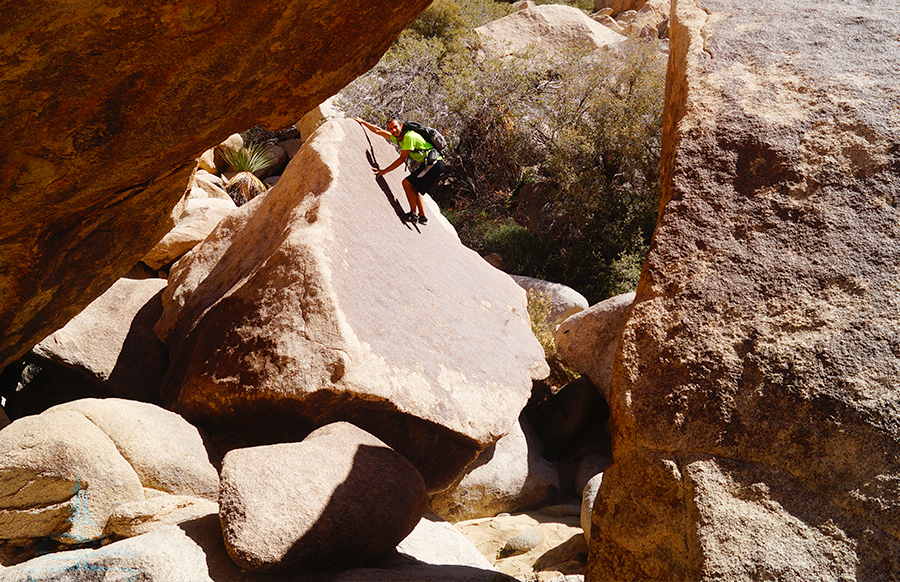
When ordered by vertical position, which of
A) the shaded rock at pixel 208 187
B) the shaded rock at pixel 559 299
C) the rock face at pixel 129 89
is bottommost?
the shaded rock at pixel 559 299

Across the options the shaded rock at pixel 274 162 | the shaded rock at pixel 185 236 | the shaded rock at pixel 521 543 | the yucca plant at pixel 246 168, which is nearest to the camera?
the shaded rock at pixel 521 543

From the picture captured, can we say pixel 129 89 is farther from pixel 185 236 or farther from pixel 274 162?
pixel 274 162

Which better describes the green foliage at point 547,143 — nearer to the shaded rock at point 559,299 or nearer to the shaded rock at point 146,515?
the shaded rock at point 559,299

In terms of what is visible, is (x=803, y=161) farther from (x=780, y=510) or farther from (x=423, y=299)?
(x=423, y=299)

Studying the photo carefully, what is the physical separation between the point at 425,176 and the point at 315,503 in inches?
148

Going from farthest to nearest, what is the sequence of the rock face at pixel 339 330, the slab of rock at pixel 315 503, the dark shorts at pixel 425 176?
1. the dark shorts at pixel 425 176
2. the rock face at pixel 339 330
3. the slab of rock at pixel 315 503

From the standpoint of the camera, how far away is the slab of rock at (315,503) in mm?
2723

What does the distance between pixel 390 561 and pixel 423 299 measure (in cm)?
207

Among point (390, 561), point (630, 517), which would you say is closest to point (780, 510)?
point (630, 517)

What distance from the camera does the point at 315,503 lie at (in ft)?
9.61

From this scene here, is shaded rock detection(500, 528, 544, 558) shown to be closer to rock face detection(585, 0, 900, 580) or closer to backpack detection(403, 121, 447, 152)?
rock face detection(585, 0, 900, 580)


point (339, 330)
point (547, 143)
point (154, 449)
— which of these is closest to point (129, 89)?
point (339, 330)

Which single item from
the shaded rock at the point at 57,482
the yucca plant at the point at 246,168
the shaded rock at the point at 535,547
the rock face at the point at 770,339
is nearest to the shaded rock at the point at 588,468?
the shaded rock at the point at 535,547

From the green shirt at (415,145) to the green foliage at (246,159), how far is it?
5775mm
